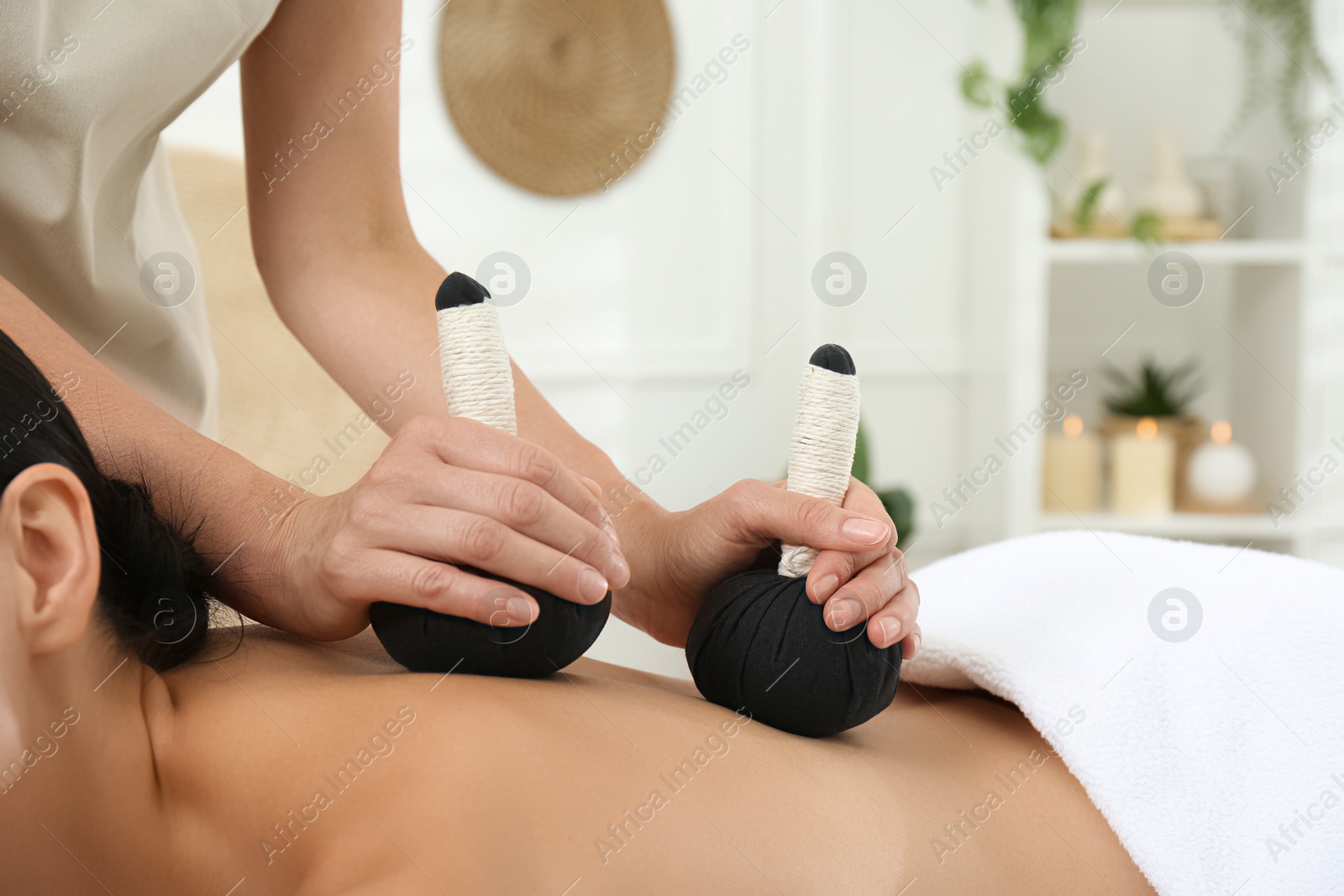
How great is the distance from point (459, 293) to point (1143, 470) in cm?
199

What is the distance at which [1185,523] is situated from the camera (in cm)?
217

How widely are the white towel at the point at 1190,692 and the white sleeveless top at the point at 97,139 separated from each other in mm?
736

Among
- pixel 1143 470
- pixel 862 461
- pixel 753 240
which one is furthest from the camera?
pixel 753 240

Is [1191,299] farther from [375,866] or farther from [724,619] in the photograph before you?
[375,866]

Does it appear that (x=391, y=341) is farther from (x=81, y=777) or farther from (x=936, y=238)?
(x=936, y=238)

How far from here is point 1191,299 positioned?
2.44 meters

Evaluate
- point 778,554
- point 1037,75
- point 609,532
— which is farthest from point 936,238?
point 609,532

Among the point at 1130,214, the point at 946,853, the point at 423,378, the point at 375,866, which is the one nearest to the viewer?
the point at 375,866

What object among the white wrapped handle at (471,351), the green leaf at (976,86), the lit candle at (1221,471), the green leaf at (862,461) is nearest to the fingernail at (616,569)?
the white wrapped handle at (471,351)

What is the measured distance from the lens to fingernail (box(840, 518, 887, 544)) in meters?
0.60

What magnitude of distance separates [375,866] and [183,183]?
147 centimetres

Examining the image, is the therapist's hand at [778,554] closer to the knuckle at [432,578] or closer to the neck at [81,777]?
the knuckle at [432,578]

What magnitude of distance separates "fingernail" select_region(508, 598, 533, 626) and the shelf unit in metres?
1.84

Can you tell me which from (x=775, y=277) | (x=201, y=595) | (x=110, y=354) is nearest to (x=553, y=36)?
(x=775, y=277)
